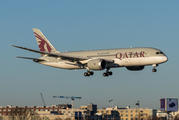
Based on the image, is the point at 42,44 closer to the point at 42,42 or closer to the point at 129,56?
the point at 42,42

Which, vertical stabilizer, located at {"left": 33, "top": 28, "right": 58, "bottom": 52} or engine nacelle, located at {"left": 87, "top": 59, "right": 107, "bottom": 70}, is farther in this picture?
vertical stabilizer, located at {"left": 33, "top": 28, "right": 58, "bottom": 52}

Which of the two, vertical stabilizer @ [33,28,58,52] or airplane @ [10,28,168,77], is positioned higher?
vertical stabilizer @ [33,28,58,52]

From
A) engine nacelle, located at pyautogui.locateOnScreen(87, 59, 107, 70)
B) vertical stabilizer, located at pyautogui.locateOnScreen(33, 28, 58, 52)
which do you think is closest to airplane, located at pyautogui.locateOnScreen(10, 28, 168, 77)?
engine nacelle, located at pyautogui.locateOnScreen(87, 59, 107, 70)

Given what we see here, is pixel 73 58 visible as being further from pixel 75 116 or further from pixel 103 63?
pixel 75 116

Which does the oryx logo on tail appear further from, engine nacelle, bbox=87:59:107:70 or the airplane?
engine nacelle, bbox=87:59:107:70

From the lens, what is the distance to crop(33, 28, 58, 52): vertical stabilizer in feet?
328

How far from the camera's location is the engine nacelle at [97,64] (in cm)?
A: 8069

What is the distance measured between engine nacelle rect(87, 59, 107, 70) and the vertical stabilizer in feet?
65.6

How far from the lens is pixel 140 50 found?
263ft

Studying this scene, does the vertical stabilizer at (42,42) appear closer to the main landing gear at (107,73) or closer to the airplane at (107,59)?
the airplane at (107,59)

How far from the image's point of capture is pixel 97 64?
265 feet

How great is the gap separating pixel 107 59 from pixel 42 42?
2562 centimetres

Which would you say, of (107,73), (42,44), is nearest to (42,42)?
(42,44)

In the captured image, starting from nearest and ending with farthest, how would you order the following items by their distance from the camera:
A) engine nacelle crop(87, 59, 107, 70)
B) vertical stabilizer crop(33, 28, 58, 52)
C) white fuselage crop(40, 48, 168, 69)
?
white fuselage crop(40, 48, 168, 69) → engine nacelle crop(87, 59, 107, 70) → vertical stabilizer crop(33, 28, 58, 52)
